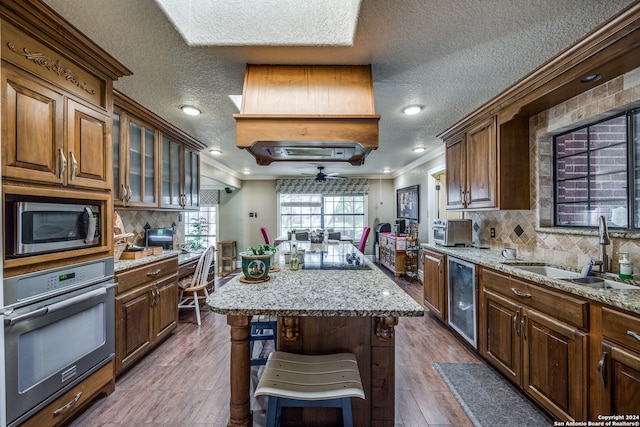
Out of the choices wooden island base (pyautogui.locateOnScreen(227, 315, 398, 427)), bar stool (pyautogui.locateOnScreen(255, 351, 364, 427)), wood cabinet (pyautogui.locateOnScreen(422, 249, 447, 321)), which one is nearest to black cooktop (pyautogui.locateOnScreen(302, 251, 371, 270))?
wooden island base (pyautogui.locateOnScreen(227, 315, 398, 427))

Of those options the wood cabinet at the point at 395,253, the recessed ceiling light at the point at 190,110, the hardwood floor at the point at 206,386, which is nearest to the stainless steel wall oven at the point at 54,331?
the hardwood floor at the point at 206,386

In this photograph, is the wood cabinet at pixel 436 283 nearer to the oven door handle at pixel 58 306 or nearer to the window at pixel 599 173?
the window at pixel 599 173

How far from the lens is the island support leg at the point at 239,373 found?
1.30m

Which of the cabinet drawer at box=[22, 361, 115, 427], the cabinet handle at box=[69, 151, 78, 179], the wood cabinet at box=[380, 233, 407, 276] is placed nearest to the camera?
the cabinet drawer at box=[22, 361, 115, 427]

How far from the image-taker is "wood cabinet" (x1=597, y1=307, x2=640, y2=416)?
1247 mm

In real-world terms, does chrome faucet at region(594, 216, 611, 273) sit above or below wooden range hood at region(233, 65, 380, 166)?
below

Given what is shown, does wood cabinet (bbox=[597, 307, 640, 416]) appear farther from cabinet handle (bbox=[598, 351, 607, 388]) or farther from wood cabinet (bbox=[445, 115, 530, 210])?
wood cabinet (bbox=[445, 115, 530, 210])

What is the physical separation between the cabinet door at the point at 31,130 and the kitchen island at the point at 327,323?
3.83ft

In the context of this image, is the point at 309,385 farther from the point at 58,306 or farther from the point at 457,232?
the point at 457,232

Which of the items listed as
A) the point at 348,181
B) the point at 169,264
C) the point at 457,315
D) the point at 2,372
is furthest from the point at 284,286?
the point at 348,181

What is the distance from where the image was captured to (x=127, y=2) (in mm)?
1331

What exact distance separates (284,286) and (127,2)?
5.45 ft

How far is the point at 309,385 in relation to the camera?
1.17m

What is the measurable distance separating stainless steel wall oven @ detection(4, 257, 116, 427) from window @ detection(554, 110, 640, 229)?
3.64 meters
